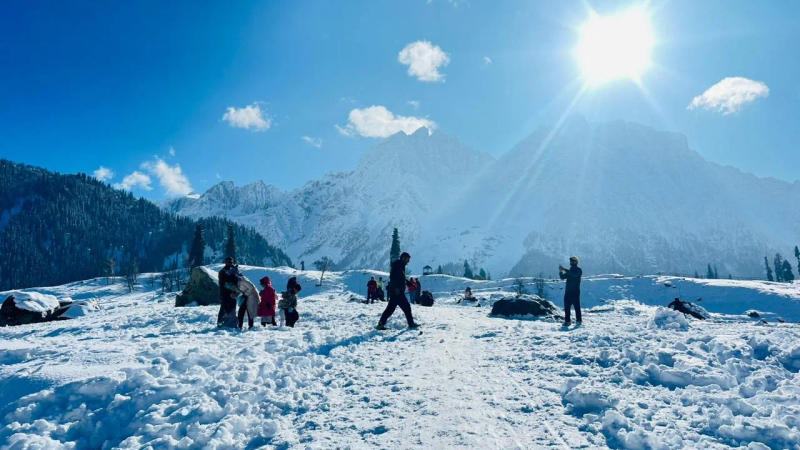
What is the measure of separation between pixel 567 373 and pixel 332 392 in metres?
4.54

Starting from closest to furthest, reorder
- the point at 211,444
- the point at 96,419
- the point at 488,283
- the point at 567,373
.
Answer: the point at 211,444
the point at 96,419
the point at 567,373
the point at 488,283

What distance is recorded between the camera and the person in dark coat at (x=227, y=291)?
14.6 m

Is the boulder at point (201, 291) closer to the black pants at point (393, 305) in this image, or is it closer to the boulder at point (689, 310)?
the black pants at point (393, 305)

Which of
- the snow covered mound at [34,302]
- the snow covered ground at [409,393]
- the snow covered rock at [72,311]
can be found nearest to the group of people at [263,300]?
the snow covered ground at [409,393]

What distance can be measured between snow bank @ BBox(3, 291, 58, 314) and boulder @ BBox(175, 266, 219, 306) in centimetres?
683

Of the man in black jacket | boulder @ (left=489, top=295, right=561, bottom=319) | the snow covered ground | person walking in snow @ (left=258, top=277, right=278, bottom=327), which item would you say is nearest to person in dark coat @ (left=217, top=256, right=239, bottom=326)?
person walking in snow @ (left=258, top=277, right=278, bottom=327)

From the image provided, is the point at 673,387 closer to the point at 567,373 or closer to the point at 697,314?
the point at 567,373

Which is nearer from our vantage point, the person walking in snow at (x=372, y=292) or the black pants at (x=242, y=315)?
the black pants at (x=242, y=315)

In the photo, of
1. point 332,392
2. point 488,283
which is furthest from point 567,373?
point 488,283

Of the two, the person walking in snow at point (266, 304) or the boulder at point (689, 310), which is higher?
the person walking in snow at point (266, 304)

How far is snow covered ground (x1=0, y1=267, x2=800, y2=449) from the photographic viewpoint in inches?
218

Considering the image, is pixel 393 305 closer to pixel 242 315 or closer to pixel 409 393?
pixel 242 315

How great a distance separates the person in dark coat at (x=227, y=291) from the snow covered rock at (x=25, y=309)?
16.7 m

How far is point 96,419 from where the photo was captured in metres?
5.86
